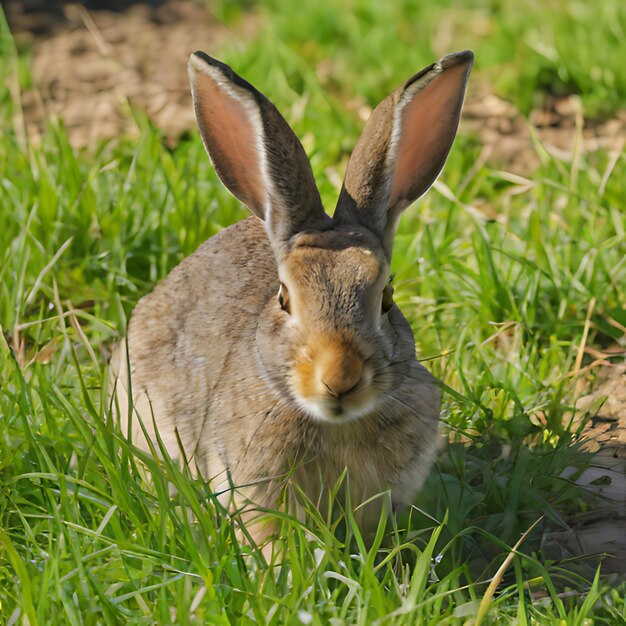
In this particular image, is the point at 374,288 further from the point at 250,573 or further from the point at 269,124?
the point at 250,573

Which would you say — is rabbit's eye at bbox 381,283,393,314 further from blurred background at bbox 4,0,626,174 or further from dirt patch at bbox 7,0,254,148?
dirt patch at bbox 7,0,254,148

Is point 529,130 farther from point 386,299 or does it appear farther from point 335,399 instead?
point 335,399

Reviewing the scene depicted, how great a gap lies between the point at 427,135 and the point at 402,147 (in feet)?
0.44

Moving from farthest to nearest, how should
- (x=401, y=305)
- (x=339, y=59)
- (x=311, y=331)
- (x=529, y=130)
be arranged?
(x=339, y=59), (x=529, y=130), (x=401, y=305), (x=311, y=331)

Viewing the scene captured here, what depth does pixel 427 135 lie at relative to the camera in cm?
381

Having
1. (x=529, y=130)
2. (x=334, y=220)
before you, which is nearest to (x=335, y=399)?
(x=334, y=220)

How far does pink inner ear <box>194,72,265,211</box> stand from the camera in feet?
12.2

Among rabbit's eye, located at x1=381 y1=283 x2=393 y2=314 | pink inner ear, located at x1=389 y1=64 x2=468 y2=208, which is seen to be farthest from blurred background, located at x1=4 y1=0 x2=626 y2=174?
rabbit's eye, located at x1=381 y1=283 x2=393 y2=314

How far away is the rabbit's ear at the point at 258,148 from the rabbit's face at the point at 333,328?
161 millimetres

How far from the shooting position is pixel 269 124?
3574 millimetres

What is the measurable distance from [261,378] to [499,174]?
226 cm

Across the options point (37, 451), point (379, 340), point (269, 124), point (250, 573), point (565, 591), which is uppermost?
point (269, 124)

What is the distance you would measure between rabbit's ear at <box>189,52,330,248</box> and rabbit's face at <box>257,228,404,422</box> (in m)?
0.16

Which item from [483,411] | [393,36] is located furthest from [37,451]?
[393,36]
